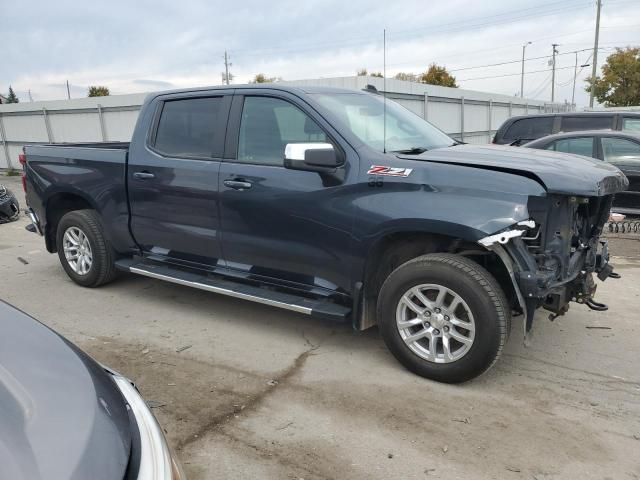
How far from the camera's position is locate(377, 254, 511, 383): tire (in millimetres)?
3322

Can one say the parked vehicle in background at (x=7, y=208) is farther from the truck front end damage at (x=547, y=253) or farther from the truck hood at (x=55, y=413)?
the truck front end damage at (x=547, y=253)

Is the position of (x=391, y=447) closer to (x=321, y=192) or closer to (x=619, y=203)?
(x=321, y=192)

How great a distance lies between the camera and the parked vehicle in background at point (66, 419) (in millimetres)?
1343

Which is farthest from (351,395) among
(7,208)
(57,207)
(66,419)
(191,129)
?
(7,208)

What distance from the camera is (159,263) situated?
5.05 meters

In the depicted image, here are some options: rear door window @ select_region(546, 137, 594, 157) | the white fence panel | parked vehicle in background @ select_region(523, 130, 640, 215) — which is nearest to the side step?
parked vehicle in background @ select_region(523, 130, 640, 215)

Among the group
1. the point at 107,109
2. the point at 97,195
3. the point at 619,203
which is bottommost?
the point at 619,203

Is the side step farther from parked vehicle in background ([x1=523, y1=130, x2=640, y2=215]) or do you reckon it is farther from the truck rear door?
parked vehicle in background ([x1=523, y1=130, x2=640, y2=215])

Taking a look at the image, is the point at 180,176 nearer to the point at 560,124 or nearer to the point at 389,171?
the point at 389,171

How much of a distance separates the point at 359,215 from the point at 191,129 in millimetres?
1885

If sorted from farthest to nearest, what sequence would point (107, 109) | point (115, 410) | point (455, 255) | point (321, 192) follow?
1. point (107, 109)
2. point (321, 192)
3. point (455, 255)
4. point (115, 410)

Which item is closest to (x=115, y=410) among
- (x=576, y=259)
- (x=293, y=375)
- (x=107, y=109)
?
(x=293, y=375)

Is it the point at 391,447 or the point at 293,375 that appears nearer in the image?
the point at 391,447

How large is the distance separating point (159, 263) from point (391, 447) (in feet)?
9.83
